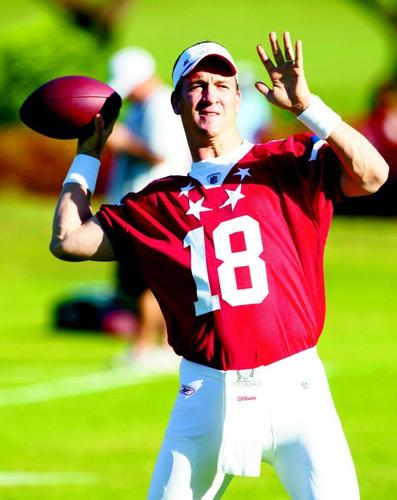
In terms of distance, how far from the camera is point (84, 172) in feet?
19.4

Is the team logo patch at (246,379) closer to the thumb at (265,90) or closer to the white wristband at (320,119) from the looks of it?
the white wristband at (320,119)

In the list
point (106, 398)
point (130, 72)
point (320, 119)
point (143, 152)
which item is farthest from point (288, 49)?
point (130, 72)

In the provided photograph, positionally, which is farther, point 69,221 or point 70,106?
point 70,106

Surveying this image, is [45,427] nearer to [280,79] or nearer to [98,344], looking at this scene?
[98,344]

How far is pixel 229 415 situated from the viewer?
5.28 m

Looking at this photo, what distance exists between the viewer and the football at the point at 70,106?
240 inches

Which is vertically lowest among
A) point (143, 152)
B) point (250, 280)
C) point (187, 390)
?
point (187, 390)

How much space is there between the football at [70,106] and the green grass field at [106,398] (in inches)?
98.7


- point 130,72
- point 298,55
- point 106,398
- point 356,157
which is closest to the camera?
point 356,157

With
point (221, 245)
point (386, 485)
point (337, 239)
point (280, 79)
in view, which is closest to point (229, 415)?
point (221, 245)

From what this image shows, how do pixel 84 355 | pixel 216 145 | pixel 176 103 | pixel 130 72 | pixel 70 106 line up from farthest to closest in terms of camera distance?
1. pixel 84 355
2. pixel 130 72
3. pixel 70 106
4. pixel 176 103
5. pixel 216 145

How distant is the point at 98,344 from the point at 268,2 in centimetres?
4387

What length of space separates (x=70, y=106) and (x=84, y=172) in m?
0.34

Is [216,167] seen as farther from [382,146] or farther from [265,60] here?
[382,146]
